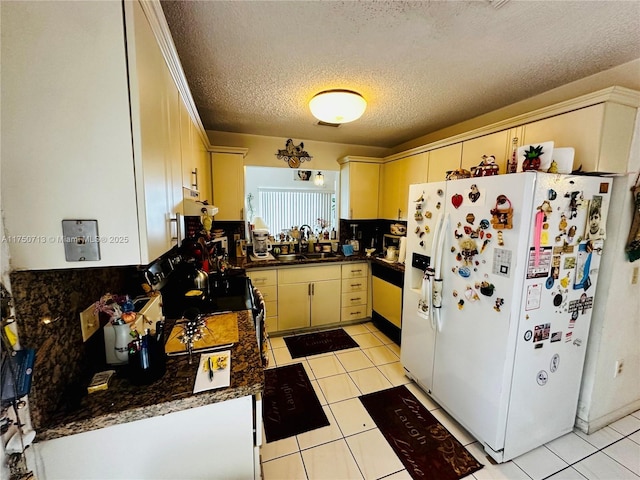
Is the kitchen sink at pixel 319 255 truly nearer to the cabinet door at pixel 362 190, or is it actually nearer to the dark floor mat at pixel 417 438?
the cabinet door at pixel 362 190

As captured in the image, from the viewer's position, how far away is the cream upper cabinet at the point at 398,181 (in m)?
2.85

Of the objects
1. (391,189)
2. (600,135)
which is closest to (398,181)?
(391,189)

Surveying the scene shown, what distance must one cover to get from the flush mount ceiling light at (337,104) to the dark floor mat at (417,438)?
2.22 metres

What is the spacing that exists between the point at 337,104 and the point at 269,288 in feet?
6.59

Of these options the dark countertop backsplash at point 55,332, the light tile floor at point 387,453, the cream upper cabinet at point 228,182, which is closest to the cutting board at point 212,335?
the dark countertop backsplash at point 55,332

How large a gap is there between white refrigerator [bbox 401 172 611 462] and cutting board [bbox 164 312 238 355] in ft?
4.49

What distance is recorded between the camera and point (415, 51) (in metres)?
1.47

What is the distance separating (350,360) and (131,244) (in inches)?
93.2

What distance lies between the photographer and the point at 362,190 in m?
3.40

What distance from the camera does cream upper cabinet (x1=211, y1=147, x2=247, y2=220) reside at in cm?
287

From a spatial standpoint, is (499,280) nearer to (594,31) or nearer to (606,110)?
(606,110)

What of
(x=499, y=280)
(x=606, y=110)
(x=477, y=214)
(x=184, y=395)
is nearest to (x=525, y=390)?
(x=499, y=280)

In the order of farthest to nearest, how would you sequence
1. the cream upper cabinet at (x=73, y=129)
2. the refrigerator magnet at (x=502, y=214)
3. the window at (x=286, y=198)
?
1. the window at (x=286, y=198)
2. the refrigerator magnet at (x=502, y=214)
3. the cream upper cabinet at (x=73, y=129)

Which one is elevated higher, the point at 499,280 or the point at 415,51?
the point at 415,51
